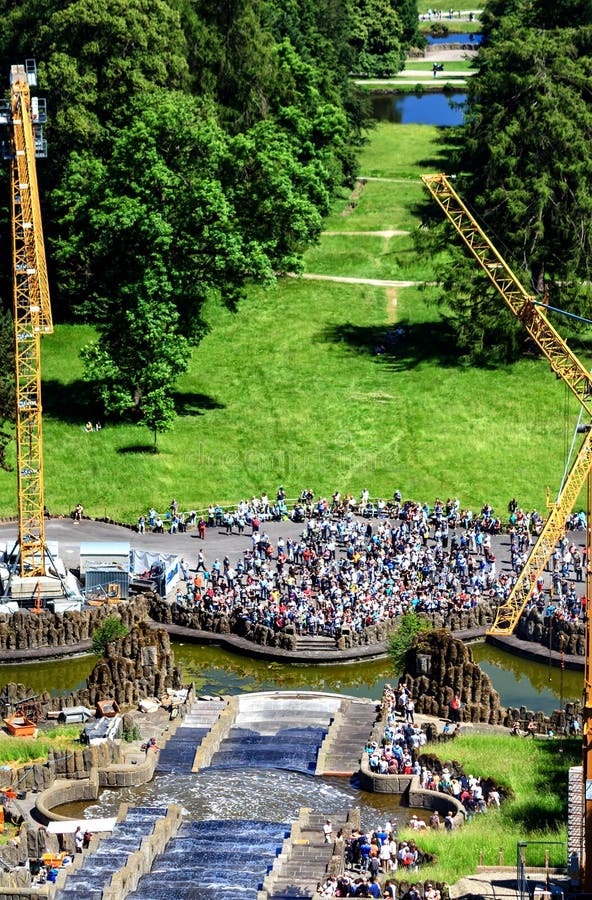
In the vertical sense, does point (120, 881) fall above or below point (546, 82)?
below

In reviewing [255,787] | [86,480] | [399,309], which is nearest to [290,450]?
[86,480]

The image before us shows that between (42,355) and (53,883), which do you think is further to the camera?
(42,355)

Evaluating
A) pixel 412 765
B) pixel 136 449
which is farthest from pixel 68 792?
pixel 136 449

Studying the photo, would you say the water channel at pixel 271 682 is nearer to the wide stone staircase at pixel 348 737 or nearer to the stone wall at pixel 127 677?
the wide stone staircase at pixel 348 737

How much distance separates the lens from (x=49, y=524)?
127375 millimetres

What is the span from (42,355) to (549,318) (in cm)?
3546

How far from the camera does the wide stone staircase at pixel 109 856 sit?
79.4 metres

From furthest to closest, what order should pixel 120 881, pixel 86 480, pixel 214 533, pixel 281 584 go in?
1. pixel 86 480
2. pixel 214 533
3. pixel 281 584
4. pixel 120 881

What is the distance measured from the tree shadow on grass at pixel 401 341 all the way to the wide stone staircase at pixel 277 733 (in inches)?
2116

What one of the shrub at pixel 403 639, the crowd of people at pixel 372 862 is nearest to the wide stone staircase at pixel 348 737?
the shrub at pixel 403 639

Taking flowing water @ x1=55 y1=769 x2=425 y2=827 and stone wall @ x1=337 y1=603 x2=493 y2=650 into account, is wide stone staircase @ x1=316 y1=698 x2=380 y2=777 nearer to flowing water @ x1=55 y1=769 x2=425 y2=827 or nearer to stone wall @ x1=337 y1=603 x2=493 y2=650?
flowing water @ x1=55 y1=769 x2=425 y2=827

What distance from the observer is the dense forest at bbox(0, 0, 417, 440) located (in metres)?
141

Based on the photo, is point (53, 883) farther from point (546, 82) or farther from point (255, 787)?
point (546, 82)

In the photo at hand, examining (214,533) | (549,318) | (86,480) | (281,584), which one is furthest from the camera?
(549,318)
